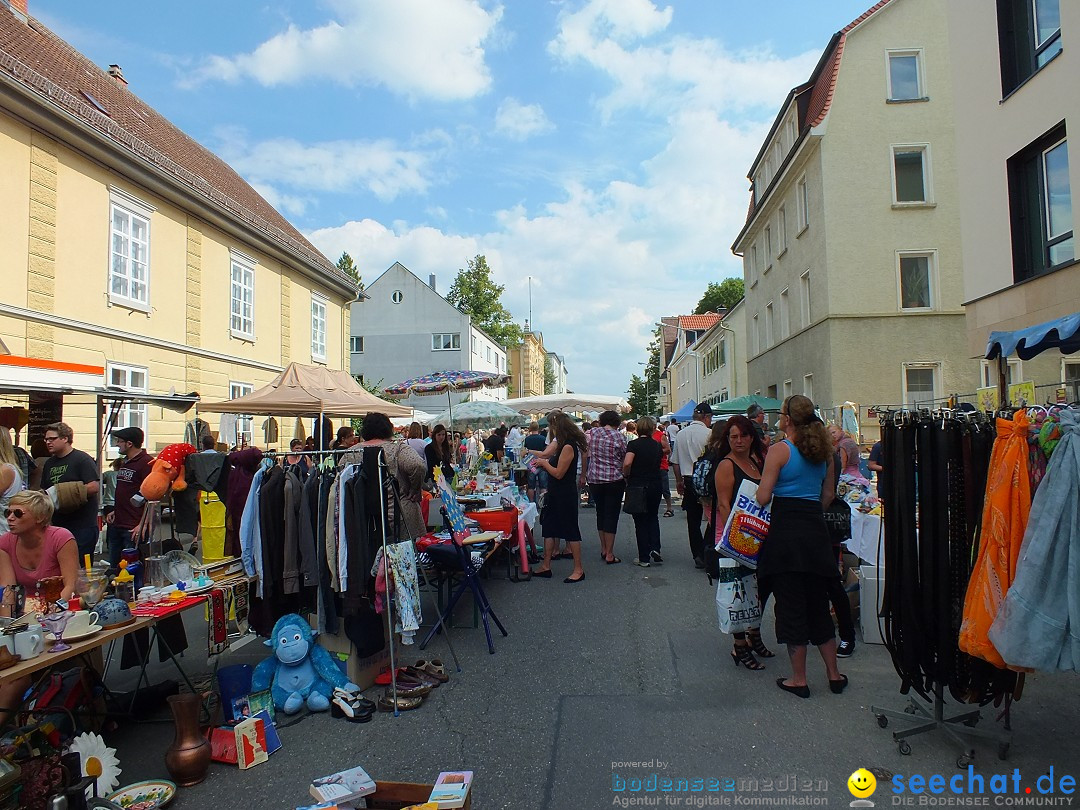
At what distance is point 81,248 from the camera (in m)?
11.3

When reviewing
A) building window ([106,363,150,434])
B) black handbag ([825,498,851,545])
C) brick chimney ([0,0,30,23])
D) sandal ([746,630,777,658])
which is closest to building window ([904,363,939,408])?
black handbag ([825,498,851,545])

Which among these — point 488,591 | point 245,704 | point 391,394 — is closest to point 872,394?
point 391,394

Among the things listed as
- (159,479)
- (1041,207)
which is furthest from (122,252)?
(1041,207)

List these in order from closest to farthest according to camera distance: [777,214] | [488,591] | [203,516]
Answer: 1. [488,591]
2. [203,516]
3. [777,214]

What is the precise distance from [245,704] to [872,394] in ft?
55.8

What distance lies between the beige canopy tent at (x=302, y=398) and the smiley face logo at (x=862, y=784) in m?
7.80

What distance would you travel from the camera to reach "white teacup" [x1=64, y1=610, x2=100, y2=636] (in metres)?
3.38

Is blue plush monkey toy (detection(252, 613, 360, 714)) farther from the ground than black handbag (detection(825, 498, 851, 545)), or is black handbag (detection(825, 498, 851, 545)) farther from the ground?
black handbag (detection(825, 498, 851, 545))

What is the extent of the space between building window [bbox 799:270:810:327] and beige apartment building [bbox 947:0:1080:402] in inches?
334

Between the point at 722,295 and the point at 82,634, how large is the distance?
6367cm

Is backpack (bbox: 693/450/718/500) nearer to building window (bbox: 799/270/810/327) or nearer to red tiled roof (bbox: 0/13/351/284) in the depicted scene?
red tiled roof (bbox: 0/13/351/284)

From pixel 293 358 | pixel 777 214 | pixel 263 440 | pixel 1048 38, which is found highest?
pixel 777 214

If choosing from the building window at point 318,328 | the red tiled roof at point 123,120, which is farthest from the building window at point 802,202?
the building window at point 318,328

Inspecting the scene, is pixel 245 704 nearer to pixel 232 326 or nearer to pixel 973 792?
pixel 973 792
